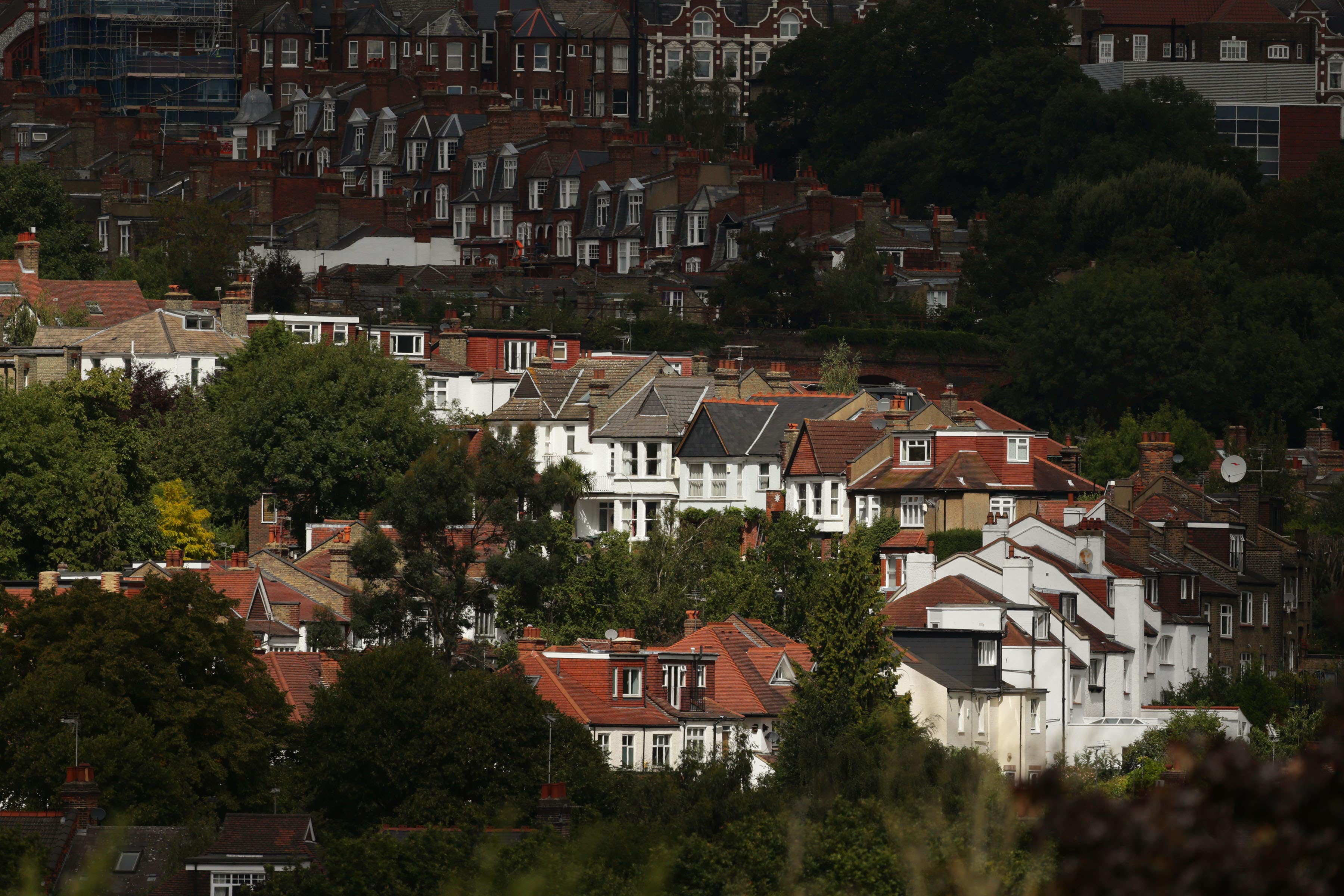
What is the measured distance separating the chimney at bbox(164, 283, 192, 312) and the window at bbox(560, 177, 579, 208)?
79.3ft

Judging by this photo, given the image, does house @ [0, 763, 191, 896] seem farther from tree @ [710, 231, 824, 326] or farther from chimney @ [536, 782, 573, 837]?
tree @ [710, 231, 824, 326]

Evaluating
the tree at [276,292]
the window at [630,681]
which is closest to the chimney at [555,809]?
the window at [630,681]

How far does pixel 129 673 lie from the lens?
49875mm

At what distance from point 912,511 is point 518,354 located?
23752 millimetres

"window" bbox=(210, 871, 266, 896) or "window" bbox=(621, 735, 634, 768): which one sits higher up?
"window" bbox=(210, 871, 266, 896)

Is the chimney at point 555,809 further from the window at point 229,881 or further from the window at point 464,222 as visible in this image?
the window at point 464,222

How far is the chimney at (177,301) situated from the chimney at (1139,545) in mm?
38784

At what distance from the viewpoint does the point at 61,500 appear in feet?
241

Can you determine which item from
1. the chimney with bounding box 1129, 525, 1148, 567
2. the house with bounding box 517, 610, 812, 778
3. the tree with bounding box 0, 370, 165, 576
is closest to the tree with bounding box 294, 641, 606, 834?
the house with bounding box 517, 610, 812, 778

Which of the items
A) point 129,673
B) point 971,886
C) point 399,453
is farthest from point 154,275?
point 971,886

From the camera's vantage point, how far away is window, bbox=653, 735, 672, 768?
187 feet

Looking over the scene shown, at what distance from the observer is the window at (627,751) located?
185 feet

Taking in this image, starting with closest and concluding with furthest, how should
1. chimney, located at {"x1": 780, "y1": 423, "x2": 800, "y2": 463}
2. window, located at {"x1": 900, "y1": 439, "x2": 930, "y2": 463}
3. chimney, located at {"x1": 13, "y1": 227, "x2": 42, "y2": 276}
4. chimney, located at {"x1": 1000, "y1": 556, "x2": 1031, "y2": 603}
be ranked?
chimney, located at {"x1": 1000, "y1": 556, "x2": 1031, "y2": 603} < window, located at {"x1": 900, "y1": 439, "x2": 930, "y2": 463} < chimney, located at {"x1": 780, "y1": 423, "x2": 800, "y2": 463} < chimney, located at {"x1": 13, "y1": 227, "x2": 42, "y2": 276}

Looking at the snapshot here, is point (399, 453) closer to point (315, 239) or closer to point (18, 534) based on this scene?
point (18, 534)
